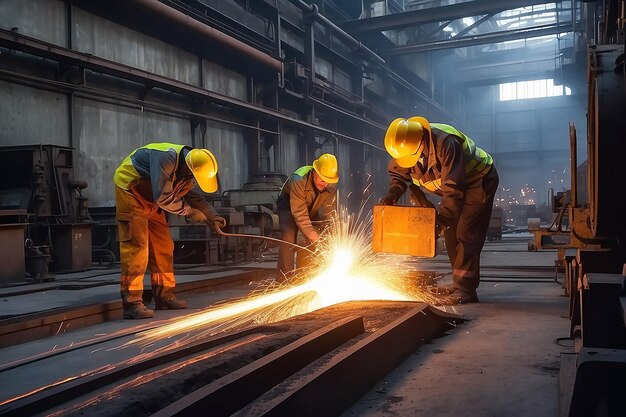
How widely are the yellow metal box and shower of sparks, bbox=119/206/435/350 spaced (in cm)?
64

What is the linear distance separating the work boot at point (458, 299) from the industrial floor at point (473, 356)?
100 mm

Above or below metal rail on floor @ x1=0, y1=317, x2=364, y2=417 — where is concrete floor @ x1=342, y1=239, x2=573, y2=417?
below

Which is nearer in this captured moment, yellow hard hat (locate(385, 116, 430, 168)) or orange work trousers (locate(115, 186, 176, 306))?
yellow hard hat (locate(385, 116, 430, 168))

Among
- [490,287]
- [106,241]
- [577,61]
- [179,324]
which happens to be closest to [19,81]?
[106,241]

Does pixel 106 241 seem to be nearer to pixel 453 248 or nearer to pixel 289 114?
pixel 453 248

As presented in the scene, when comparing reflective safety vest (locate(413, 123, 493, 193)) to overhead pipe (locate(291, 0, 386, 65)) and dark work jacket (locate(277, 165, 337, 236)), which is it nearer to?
dark work jacket (locate(277, 165, 337, 236))

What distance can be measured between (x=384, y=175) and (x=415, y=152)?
14456 millimetres

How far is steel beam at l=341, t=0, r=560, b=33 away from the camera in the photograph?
545 inches

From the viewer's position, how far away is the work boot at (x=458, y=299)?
429 cm

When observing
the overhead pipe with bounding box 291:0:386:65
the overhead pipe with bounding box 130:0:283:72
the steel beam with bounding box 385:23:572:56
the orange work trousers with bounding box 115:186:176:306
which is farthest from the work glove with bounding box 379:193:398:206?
the steel beam with bounding box 385:23:572:56

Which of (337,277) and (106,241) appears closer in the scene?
(337,277)

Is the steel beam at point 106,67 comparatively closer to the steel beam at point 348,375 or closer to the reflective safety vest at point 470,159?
the reflective safety vest at point 470,159

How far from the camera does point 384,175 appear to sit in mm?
18250

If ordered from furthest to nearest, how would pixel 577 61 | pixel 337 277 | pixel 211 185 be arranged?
pixel 577 61
pixel 337 277
pixel 211 185
